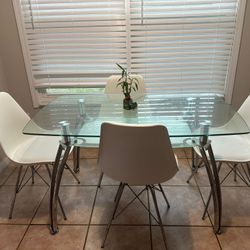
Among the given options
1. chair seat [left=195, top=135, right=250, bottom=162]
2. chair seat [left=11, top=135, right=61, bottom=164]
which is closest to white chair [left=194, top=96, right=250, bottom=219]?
chair seat [left=195, top=135, right=250, bottom=162]

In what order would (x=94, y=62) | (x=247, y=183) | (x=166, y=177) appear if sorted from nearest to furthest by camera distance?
(x=166, y=177), (x=247, y=183), (x=94, y=62)

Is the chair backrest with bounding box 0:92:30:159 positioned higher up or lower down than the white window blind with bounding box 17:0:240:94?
lower down

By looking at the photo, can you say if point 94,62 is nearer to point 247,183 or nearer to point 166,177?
point 166,177

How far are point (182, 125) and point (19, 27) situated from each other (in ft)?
6.39

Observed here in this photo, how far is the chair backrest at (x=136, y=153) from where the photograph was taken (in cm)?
117

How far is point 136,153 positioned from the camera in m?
1.24

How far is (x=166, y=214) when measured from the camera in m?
1.84

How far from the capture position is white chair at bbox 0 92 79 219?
1693 millimetres

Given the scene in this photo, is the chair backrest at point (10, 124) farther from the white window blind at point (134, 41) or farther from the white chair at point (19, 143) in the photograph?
the white window blind at point (134, 41)

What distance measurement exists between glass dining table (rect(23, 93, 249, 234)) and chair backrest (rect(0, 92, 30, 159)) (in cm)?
19

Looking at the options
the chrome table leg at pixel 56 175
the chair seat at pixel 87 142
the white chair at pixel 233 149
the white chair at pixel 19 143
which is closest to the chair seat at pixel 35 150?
the white chair at pixel 19 143

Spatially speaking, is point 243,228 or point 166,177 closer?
point 166,177

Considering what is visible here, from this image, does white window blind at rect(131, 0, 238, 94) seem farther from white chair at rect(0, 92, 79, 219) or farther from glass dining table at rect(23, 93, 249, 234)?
white chair at rect(0, 92, 79, 219)

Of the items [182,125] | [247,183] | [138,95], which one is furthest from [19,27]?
[247,183]
